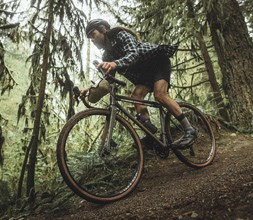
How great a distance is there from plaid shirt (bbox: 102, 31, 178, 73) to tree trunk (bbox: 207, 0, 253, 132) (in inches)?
102

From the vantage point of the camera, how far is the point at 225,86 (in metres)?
6.62

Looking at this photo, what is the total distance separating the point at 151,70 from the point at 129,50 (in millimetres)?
705

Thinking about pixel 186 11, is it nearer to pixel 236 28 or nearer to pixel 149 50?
pixel 236 28

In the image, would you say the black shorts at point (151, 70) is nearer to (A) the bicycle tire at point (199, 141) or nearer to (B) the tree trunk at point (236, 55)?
(A) the bicycle tire at point (199, 141)

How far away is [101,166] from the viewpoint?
4.91m

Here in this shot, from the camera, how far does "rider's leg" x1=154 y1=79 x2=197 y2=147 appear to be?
4266 millimetres

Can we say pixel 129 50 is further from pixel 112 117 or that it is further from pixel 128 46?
pixel 112 117

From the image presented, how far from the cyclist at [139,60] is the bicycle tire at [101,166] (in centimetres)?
53

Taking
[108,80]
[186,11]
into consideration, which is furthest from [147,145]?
[186,11]

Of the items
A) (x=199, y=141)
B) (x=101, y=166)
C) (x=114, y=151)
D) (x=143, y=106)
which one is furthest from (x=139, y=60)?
(x=199, y=141)

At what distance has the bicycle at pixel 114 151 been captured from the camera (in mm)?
3324

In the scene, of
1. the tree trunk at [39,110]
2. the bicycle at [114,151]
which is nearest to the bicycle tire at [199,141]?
the bicycle at [114,151]

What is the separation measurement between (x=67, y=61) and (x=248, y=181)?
136 inches

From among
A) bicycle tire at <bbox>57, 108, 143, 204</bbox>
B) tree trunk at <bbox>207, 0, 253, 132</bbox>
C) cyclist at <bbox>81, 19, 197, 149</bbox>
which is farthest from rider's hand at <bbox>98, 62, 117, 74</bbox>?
tree trunk at <bbox>207, 0, 253, 132</bbox>
